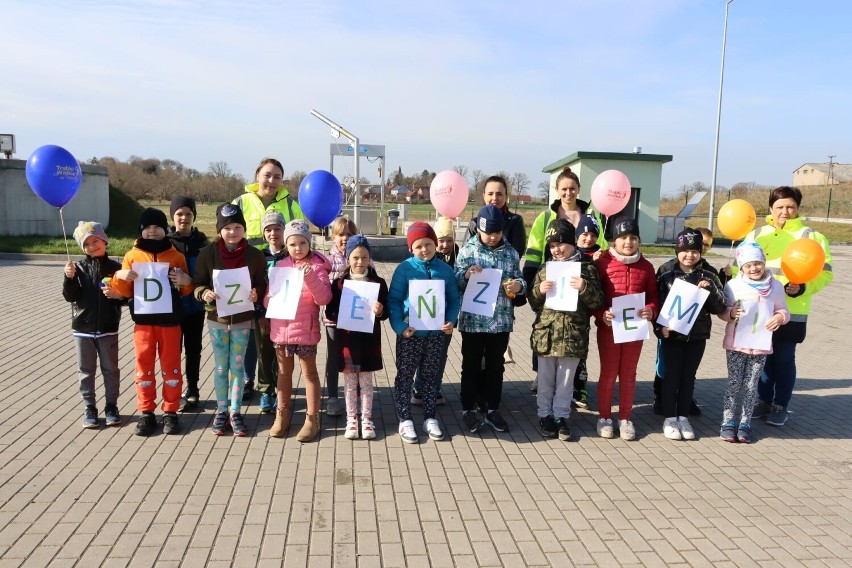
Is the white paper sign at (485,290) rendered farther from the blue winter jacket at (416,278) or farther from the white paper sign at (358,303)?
the white paper sign at (358,303)

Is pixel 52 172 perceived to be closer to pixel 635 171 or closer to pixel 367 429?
pixel 367 429

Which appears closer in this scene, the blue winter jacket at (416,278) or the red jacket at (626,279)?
the blue winter jacket at (416,278)

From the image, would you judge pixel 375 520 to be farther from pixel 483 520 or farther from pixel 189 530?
pixel 189 530

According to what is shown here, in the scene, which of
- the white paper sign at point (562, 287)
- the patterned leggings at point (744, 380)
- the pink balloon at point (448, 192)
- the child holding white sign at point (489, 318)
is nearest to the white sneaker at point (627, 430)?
the patterned leggings at point (744, 380)

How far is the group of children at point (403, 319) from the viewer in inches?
183

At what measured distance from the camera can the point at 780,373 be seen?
5383 millimetres

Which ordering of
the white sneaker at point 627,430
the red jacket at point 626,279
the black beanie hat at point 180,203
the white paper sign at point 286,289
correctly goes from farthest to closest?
the black beanie hat at point 180,203
the white sneaker at point 627,430
the red jacket at point 626,279
the white paper sign at point 286,289

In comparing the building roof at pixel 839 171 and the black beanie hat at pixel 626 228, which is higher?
the building roof at pixel 839 171

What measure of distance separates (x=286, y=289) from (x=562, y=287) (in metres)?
2.26

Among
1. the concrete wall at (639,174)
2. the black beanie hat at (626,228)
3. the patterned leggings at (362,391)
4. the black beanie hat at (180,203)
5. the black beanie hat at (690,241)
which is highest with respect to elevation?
the concrete wall at (639,174)

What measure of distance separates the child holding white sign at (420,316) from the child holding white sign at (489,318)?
0.70 feet

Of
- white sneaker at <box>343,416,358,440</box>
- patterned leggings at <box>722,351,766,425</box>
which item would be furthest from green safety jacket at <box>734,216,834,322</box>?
white sneaker at <box>343,416,358,440</box>

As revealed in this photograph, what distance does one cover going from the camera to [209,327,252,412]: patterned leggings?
473 cm

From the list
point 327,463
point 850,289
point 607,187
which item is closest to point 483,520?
point 327,463
